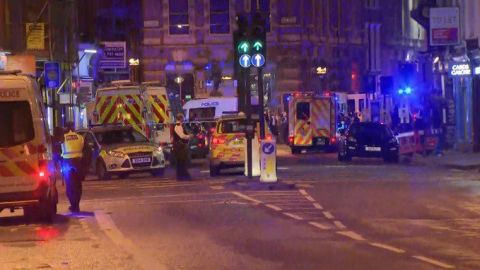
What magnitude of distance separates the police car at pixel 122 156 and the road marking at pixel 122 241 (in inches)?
401

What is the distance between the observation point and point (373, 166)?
33.5 m

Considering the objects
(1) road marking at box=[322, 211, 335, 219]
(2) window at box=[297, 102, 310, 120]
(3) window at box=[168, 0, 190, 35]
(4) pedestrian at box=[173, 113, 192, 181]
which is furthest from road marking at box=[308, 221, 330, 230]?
(3) window at box=[168, 0, 190, 35]

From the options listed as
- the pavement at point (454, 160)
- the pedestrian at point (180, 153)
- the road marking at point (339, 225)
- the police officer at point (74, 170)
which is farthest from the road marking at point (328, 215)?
the pavement at point (454, 160)

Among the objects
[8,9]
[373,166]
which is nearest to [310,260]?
[373,166]

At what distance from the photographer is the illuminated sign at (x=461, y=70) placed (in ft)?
127

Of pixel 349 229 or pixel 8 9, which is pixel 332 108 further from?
pixel 349 229

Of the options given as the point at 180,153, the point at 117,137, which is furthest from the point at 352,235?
the point at 117,137

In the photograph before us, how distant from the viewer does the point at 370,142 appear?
36500 mm

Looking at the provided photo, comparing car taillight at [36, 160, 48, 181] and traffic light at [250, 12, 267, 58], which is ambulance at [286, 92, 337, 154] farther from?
car taillight at [36, 160, 48, 181]

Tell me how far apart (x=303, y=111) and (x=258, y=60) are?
21396mm

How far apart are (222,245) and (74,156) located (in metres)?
6.75

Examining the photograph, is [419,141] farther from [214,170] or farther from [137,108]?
[214,170]

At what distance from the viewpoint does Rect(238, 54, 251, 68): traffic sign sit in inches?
965

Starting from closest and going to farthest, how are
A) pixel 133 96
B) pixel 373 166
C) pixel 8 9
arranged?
pixel 373 166
pixel 133 96
pixel 8 9
